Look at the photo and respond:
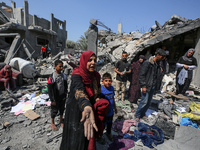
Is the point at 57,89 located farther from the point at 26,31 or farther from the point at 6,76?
the point at 26,31

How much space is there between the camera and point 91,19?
246 inches

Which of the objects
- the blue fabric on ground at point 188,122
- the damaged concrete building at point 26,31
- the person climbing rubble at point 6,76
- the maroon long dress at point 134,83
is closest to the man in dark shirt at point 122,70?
the maroon long dress at point 134,83

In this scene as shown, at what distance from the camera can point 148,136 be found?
8.72ft

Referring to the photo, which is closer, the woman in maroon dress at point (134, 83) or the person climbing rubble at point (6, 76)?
the woman in maroon dress at point (134, 83)

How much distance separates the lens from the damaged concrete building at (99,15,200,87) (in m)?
6.01

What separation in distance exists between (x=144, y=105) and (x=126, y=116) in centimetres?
82

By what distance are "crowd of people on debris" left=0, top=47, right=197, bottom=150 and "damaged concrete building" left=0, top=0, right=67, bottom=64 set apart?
22.0 feet

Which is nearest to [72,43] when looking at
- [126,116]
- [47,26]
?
[47,26]

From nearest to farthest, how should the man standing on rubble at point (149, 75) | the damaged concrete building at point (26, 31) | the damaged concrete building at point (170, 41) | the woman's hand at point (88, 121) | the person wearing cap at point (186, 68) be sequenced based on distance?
1. the woman's hand at point (88, 121)
2. the man standing on rubble at point (149, 75)
3. the person wearing cap at point (186, 68)
4. the damaged concrete building at point (170, 41)
5. the damaged concrete building at point (26, 31)

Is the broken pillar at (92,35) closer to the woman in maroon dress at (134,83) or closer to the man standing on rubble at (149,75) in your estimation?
the woman in maroon dress at (134,83)

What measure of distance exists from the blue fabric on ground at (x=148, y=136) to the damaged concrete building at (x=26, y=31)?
989 cm

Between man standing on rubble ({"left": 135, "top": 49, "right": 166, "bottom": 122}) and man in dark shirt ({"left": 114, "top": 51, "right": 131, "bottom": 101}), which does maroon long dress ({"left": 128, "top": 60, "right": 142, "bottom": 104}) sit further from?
man standing on rubble ({"left": 135, "top": 49, "right": 166, "bottom": 122})

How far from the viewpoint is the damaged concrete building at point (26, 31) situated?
34.7 ft

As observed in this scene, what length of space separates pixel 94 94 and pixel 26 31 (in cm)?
1495
